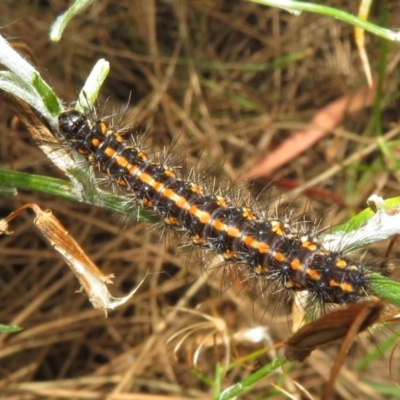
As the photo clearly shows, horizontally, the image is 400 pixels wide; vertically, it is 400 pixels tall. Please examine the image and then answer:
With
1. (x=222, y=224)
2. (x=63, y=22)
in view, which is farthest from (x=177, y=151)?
(x=63, y=22)

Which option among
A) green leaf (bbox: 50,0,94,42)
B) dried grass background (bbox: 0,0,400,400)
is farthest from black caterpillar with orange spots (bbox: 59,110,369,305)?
dried grass background (bbox: 0,0,400,400)

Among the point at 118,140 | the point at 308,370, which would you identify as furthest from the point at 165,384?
the point at 118,140

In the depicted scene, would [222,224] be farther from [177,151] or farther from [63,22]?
[177,151]

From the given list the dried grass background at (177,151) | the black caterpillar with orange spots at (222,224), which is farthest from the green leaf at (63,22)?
the dried grass background at (177,151)

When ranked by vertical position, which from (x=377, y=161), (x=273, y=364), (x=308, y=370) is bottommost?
(x=308, y=370)

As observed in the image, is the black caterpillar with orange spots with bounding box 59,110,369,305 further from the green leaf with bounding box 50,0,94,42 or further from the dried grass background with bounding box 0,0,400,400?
the dried grass background with bounding box 0,0,400,400

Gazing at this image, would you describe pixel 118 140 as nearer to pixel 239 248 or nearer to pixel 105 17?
pixel 239 248
